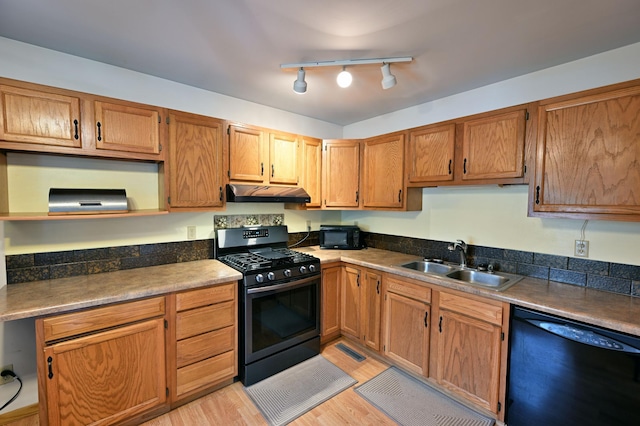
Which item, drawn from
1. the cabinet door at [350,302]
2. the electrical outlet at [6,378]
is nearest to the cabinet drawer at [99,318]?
the electrical outlet at [6,378]

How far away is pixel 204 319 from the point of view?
2.07m

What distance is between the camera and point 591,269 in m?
1.91

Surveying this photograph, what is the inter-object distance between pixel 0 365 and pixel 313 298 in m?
2.25

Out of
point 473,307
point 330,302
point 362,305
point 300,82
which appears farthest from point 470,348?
point 300,82

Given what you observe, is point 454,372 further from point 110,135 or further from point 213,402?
point 110,135

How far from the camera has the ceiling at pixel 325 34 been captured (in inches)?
56.9

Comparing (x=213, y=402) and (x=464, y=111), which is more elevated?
(x=464, y=111)

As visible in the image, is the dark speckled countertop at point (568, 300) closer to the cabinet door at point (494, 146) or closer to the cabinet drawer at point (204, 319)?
the cabinet door at point (494, 146)

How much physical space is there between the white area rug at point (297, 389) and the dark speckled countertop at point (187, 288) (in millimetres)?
952

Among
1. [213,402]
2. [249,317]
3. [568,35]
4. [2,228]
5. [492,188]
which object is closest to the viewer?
[568,35]

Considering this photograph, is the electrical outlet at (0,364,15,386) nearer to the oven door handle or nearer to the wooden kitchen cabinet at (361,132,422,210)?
the oven door handle

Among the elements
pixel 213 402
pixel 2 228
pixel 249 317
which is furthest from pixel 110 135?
pixel 213 402

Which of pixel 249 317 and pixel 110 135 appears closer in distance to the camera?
pixel 110 135

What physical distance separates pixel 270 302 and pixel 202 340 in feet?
1.89
